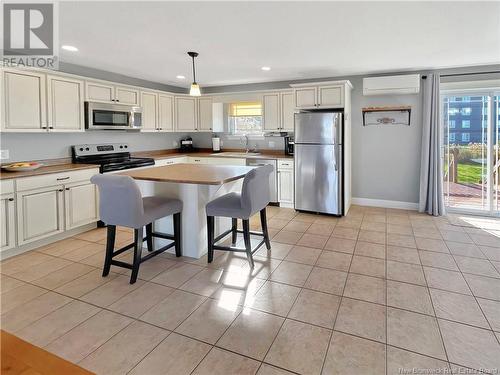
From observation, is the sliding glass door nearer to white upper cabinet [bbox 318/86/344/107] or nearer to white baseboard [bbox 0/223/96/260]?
white upper cabinet [bbox 318/86/344/107]

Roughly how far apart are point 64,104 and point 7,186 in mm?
1353

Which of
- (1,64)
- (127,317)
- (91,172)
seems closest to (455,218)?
(127,317)

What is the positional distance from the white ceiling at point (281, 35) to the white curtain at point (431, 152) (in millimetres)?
392

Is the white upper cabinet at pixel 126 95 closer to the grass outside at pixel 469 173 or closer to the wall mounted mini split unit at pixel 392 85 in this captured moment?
the wall mounted mini split unit at pixel 392 85

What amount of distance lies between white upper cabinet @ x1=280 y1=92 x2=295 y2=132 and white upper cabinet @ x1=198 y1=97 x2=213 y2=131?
5.06 ft

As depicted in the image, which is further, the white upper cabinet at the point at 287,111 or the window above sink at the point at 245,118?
the window above sink at the point at 245,118

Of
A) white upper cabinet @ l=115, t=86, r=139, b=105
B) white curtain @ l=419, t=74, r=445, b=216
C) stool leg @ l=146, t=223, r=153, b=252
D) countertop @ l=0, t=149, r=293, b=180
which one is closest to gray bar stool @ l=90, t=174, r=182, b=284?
stool leg @ l=146, t=223, r=153, b=252

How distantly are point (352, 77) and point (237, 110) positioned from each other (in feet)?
7.50

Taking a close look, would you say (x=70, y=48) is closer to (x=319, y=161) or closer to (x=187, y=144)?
(x=187, y=144)

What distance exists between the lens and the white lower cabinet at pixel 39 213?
337 centimetres

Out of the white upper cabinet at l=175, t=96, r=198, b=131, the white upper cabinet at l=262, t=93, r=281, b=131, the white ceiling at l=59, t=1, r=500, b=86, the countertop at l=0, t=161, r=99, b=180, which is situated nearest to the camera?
the white ceiling at l=59, t=1, r=500, b=86

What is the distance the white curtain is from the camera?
15.7ft

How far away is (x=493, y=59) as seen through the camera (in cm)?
430

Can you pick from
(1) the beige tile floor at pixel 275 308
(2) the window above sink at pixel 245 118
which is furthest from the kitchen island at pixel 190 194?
(2) the window above sink at pixel 245 118
